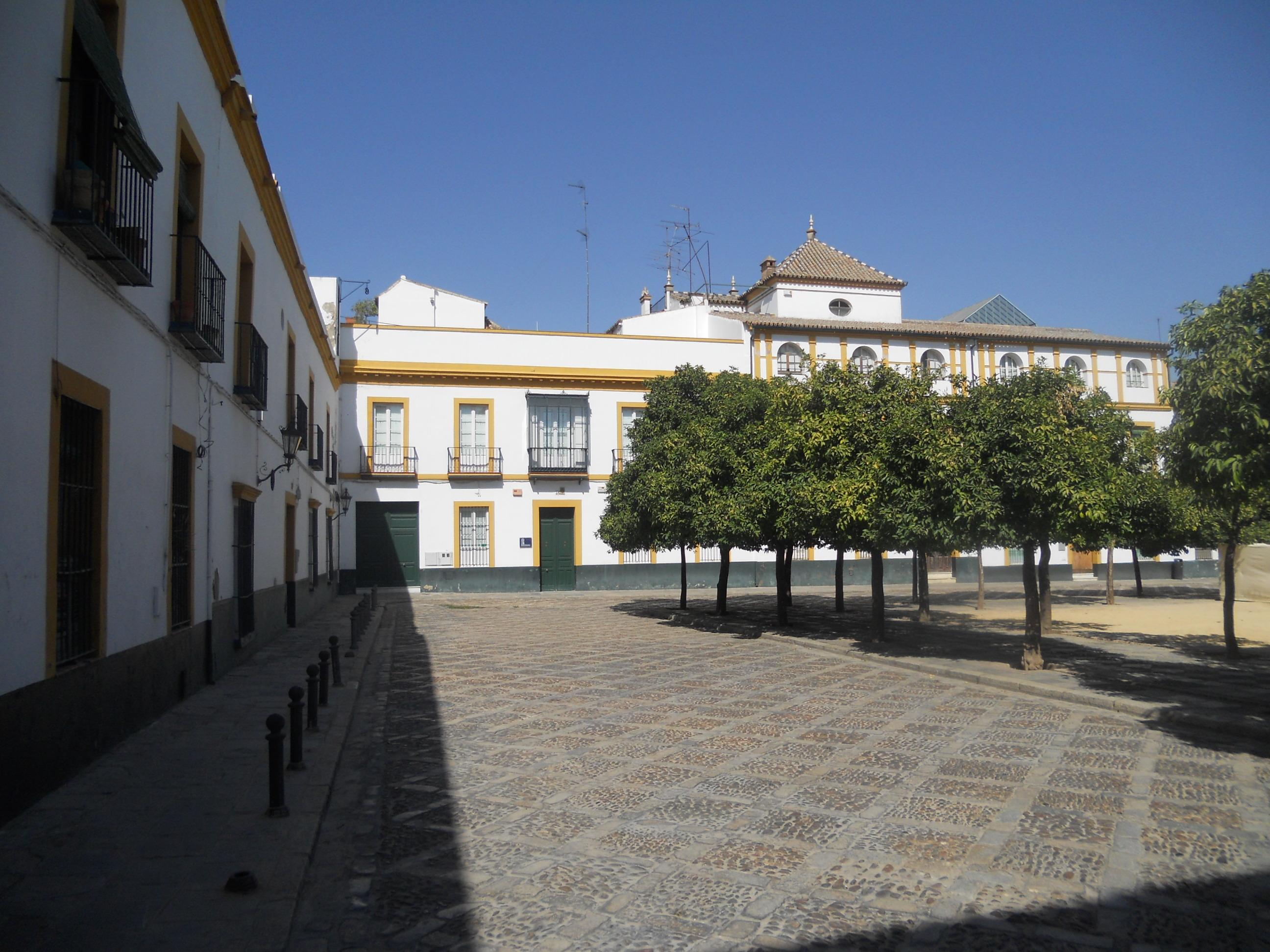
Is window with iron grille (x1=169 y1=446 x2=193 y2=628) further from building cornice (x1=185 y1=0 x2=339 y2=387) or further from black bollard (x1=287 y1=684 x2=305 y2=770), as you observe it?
building cornice (x1=185 y1=0 x2=339 y2=387)

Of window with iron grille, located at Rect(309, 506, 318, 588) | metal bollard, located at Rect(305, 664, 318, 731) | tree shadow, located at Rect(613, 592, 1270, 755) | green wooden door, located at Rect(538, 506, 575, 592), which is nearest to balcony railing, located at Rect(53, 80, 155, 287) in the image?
metal bollard, located at Rect(305, 664, 318, 731)

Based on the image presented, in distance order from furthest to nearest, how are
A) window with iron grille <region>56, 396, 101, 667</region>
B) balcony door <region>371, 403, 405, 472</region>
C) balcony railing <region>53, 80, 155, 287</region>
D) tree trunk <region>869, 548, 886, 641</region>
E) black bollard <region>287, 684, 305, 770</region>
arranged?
balcony door <region>371, 403, 405, 472</region>, tree trunk <region>869, 548, 886, 641</region>, black bollard <region>287, 684, 305, 770</region>, window with iron grille <region>56, 396, 101, 667</region>, balcony railing <region>53, 80, 155, 287</region>

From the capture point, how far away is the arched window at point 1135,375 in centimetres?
3816

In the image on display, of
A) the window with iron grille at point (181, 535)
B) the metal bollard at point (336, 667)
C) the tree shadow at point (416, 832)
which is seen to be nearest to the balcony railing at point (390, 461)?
the metal bollard at point (336, 667)

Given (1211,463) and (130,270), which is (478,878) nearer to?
(130,270)

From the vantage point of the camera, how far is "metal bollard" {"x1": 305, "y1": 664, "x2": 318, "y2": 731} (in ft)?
25.7

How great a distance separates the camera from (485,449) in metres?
30.0

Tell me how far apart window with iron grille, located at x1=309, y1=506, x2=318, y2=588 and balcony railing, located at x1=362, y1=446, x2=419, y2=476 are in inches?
299

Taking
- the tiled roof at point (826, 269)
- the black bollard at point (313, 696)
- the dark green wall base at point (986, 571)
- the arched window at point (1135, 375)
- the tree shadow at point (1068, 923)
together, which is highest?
the tiled roof at point (826, 269)

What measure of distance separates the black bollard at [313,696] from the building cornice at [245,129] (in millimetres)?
6494

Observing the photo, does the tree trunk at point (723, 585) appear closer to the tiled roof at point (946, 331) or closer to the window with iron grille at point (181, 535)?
the window with iron grille at point (181, 535)

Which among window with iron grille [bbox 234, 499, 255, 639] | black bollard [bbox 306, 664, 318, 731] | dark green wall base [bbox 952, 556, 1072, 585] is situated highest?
window with iron grille [bbox 234, 499, 255, 639]

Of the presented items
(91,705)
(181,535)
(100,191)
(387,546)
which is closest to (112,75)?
(100,191)

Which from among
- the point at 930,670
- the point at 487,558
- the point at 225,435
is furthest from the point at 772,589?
the point at 225,435
